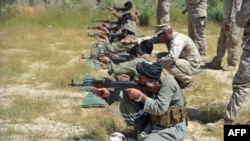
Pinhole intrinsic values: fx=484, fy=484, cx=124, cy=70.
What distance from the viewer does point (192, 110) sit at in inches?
259

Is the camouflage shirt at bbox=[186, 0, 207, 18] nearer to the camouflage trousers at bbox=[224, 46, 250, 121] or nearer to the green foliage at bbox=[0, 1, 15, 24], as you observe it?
the camouflage trousers at bbox=[224, 46, 250, 121]

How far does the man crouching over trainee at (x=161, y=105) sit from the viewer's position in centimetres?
434

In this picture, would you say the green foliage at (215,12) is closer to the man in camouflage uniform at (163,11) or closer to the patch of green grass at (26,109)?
the man in camouflage uniform at (163,11)

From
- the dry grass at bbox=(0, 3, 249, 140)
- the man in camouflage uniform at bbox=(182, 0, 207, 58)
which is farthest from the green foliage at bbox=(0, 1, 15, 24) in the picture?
the man in camouflage uniform at bbox=(182, 0, 207, 58)

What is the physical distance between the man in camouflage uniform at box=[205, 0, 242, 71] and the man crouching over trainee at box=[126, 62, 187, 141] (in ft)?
12.1

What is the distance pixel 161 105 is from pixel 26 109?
104 inches

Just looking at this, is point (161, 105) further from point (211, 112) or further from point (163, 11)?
point (163, 11)

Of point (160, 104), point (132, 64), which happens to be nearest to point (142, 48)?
point (132, 64)

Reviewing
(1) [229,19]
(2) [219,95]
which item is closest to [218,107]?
(2) [219,95]

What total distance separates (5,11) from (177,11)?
493 cm

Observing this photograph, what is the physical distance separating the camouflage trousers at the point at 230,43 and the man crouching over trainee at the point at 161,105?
4.02 m

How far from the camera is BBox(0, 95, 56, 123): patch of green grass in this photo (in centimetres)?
609

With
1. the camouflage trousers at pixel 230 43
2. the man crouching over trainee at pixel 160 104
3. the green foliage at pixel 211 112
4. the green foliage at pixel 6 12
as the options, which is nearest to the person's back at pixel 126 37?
the camouflage trousers at pixel 230 43

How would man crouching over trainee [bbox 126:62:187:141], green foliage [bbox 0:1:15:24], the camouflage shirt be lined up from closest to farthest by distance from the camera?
man crouching over trainee [bbox 126:62:187:141]
the camouflage shirt
green foliage [bbox 0:1:15:24]
